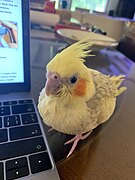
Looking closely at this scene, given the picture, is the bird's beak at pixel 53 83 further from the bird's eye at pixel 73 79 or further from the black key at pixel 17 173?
the black key at pixel 17 173

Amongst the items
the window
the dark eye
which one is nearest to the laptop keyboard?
the dark eye

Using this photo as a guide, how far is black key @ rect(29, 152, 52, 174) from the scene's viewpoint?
0.25 meters

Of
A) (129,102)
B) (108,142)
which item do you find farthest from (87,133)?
(129,102)

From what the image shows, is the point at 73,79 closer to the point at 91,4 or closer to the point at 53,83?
the point at 53,83

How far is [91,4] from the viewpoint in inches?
156

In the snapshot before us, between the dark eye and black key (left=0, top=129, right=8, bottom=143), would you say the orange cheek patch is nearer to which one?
the dark eye

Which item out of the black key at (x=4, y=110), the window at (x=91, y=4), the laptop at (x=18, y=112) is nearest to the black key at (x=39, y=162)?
the laptop at (x=18, y=112)

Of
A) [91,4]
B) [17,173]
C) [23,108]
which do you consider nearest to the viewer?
[17,173]

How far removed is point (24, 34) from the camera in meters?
0.36

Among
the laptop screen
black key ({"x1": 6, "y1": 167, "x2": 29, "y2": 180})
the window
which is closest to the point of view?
black key ({"x1": 6, "y1": 167, "x2": 29, "y2": 180})

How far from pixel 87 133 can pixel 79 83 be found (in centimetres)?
11

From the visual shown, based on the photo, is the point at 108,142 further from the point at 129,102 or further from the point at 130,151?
the point at 129,102

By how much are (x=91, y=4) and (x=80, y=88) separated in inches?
164

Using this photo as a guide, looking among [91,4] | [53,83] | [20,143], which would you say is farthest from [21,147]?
[91,4]
